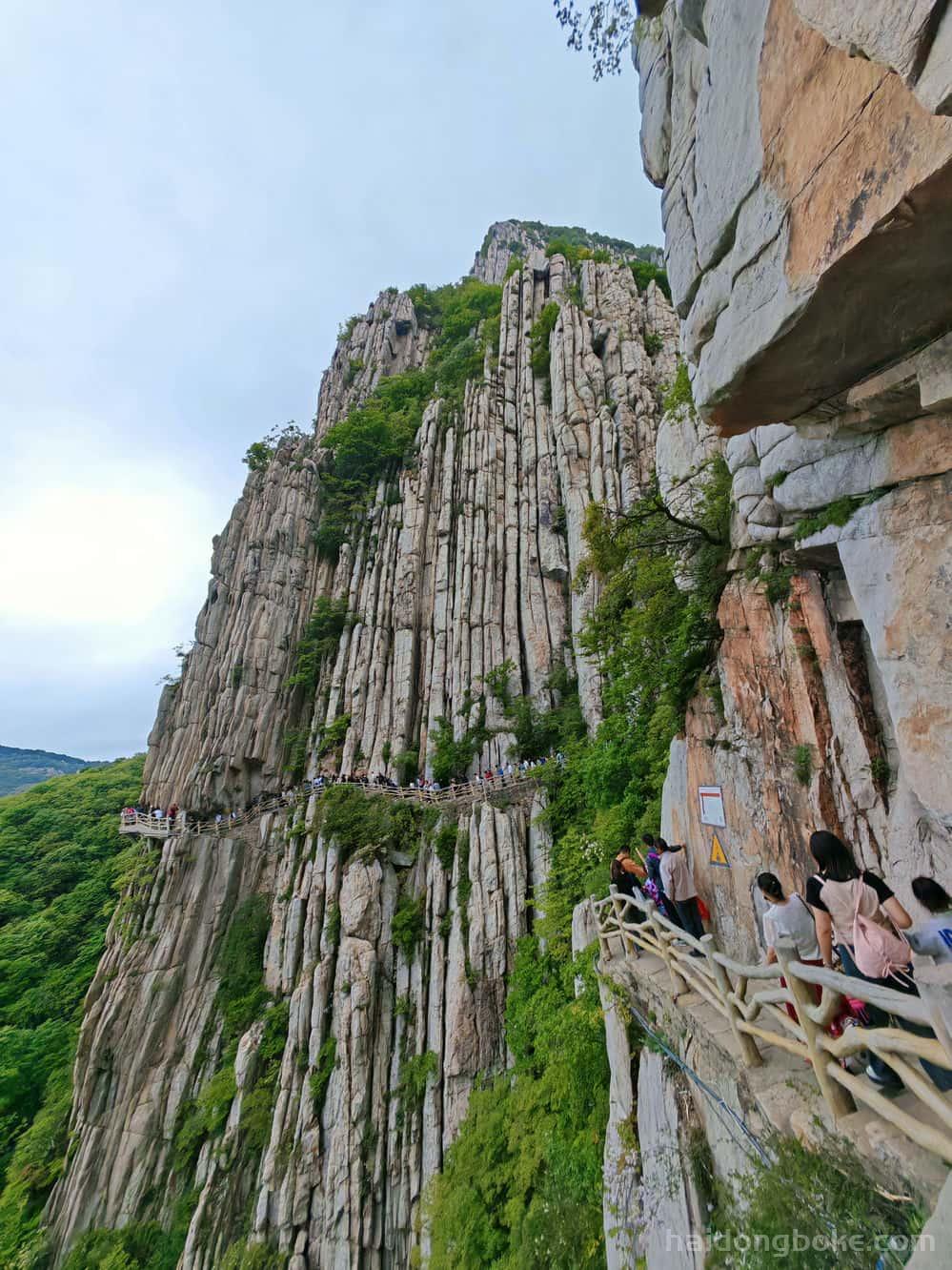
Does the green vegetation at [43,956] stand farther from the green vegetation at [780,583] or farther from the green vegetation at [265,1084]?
the green vegetation at [780,583]

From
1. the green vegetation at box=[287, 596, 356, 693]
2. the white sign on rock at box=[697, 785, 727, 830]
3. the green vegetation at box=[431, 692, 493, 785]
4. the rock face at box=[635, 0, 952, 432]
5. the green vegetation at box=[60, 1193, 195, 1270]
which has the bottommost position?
the green vegetation at box=[60, 1193, 195, 1270]

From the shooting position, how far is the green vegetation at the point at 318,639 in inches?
880

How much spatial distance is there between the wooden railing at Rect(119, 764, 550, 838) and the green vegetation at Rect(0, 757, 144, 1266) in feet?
3.48

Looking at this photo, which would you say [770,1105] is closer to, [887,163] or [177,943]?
[887,163]

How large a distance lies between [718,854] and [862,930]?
12.3ft

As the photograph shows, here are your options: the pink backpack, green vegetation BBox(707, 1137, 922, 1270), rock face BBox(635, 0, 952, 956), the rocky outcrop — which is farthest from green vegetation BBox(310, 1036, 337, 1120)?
the rocky outcrop

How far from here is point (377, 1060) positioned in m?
11.8

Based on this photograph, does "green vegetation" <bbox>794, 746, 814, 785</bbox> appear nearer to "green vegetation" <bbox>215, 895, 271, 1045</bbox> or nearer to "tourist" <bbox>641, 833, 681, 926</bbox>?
"tourist" <bbox>641, 833, 681, 926</bbox>

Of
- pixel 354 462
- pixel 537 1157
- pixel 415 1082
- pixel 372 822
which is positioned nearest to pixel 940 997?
pixel 537 1157

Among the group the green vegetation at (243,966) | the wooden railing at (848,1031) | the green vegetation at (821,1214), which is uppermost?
the wooden railing at (848,1031)

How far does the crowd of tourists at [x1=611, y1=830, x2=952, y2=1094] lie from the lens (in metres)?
2.29

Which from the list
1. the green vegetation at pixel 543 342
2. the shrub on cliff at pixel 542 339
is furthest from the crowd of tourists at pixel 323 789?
the shrub on cliff at pixel 542 339

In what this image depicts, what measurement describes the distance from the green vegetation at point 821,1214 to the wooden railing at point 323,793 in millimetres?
11800

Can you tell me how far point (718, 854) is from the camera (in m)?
6.01
